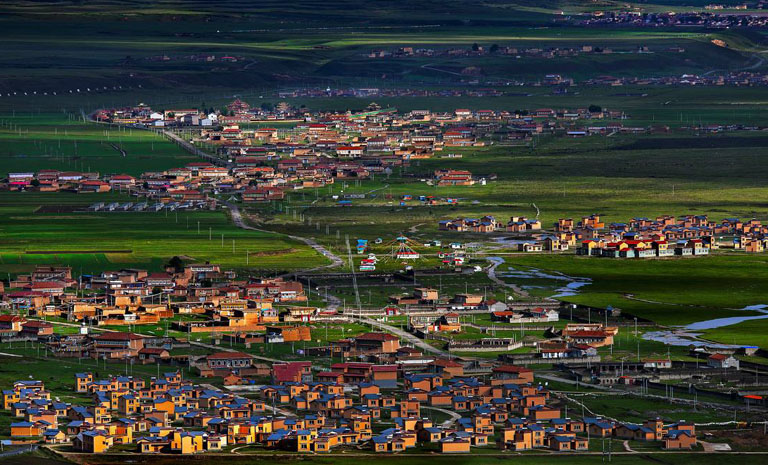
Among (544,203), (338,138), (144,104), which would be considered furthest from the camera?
(144,104)

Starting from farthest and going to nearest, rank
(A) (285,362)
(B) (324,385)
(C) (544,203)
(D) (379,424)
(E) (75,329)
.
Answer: (C) (544,203)
(E) (75,329)
(A) (285,362)
(B) (324,385)
(D) (379,424)

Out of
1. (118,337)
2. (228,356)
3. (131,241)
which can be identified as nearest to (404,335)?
(228,356)

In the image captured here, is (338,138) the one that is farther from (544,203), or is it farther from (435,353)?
(435,353)

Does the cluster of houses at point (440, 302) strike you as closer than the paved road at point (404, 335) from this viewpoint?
No

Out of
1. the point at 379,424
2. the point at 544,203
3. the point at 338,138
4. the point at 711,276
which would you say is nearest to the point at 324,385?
the point at 379,424

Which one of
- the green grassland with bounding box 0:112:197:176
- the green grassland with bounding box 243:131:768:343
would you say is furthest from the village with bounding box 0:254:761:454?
the green grassland with bounding box 0:112:197:176

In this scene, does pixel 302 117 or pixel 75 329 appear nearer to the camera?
pixel 75 329

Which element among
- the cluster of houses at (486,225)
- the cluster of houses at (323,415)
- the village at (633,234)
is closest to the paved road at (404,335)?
the cluster of houses at (323,415)

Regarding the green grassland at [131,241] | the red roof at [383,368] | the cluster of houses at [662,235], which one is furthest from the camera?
the cluster of houses at [662,235]

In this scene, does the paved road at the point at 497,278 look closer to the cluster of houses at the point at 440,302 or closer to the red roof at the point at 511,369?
the cluster of houses at the point at 440,302

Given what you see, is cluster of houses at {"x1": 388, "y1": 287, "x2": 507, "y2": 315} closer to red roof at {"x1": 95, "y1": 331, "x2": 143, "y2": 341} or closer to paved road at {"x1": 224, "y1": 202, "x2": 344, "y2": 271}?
paved road at {"x1": 224, "y1": 202, "x2": 344, "y2": 271}

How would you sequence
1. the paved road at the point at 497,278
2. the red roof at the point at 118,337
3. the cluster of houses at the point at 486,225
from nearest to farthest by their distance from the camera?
1. the red roof at the point at 118,337
2. the paved road at the point at 497,278
3. the cluster of houses at the point at 486,225
